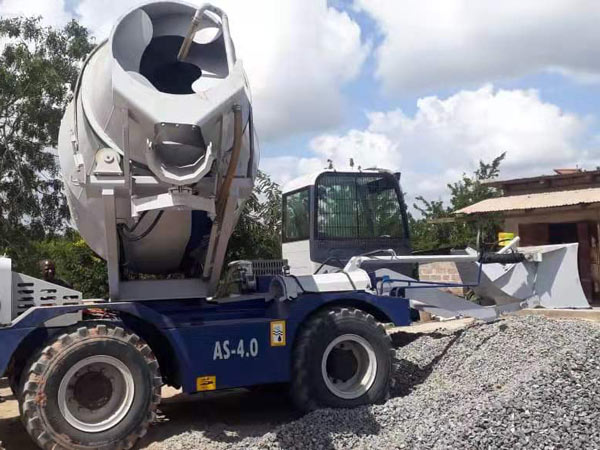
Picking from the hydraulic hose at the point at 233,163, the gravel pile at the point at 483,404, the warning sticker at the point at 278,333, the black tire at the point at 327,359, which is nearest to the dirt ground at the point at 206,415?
the gravel pile at the point at 483,404

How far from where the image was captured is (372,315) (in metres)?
7.40

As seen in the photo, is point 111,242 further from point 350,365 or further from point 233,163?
point 350,365

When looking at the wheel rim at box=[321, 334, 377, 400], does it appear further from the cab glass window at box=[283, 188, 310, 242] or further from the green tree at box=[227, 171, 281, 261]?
the green tree at box=[227, 171, 281, 261]

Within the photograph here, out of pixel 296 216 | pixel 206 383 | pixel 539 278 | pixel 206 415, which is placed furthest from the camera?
pixel 296 216

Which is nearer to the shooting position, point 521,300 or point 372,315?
point 372,315

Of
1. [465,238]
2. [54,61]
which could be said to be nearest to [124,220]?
[54,61]

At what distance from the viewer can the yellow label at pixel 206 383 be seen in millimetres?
6336

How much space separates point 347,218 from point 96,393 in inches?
165

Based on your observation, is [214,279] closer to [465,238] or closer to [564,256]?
[564,256]

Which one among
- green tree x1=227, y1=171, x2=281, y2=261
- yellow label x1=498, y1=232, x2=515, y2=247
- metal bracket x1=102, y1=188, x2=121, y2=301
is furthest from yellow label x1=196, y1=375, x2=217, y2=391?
green tree x1=227, y1=171, x2=281, y2=261

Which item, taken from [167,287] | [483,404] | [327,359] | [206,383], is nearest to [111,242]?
[167,287]

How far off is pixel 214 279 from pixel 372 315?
5.88 ft

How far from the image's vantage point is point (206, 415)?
24.0 ft

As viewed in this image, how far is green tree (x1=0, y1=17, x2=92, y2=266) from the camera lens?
12.6 metres
